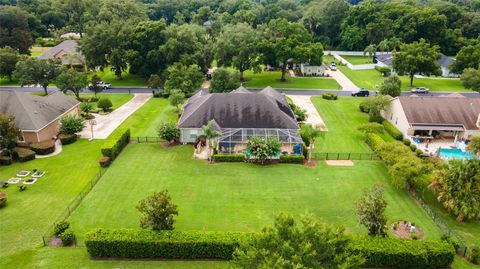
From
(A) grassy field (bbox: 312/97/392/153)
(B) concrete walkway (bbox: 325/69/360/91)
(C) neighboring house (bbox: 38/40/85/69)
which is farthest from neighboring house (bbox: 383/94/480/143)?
(C) neighboring house (bbox: 38/40/85/69)

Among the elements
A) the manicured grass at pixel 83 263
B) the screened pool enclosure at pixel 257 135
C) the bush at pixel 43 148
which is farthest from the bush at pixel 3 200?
the screened pool enclosure at pixel 257 135

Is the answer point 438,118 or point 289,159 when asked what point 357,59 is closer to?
point 438,118

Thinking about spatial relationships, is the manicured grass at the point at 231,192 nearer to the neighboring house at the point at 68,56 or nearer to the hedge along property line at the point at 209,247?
the hedge along property line at the point at 209,247

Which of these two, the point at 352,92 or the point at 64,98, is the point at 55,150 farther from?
the point at 352,92

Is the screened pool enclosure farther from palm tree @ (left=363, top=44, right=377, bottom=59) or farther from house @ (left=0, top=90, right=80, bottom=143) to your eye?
palm tree @ (left=363, top=44, right=377, bottom=59)

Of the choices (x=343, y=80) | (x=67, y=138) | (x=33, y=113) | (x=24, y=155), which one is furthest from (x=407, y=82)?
(x=24, y=155)

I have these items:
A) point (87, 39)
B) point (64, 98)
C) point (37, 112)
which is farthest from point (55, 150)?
point (87, 39)

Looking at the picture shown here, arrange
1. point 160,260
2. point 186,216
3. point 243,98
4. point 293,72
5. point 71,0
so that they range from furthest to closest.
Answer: point 71,0 → point 293,72 → point 243,98 → point 186,216 → point 160,260
